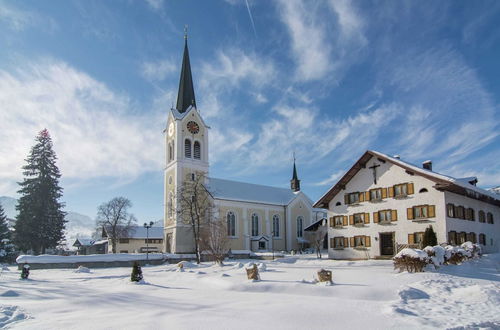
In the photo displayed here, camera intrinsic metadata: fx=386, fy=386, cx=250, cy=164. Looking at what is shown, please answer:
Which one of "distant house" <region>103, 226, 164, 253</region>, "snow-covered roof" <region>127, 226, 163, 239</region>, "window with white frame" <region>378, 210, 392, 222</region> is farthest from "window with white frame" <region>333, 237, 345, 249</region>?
"snow-covered roof" <region>127, 226, 163, 239</region>

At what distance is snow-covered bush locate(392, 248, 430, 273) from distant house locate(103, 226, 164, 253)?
51521 mm

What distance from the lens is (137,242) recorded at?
67.0 m

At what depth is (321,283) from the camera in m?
15.6

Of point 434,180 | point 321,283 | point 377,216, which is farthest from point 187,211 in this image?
point 321,283

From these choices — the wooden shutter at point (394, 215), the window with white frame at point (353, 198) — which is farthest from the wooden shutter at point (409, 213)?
the window with white frame at point (353, 198)

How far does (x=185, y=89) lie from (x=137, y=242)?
28.4 m

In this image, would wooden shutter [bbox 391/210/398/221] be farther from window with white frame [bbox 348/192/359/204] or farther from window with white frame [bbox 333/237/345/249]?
window with white frame [bbox 333/237/345/249]

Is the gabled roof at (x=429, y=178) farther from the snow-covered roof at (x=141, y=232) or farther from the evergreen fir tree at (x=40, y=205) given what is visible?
the snow-covered roof at (x=141, y=232)

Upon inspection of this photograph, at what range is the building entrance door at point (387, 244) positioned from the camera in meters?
29.4

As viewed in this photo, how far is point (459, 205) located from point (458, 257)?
790 centimetres

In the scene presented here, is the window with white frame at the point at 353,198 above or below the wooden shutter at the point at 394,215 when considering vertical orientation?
above

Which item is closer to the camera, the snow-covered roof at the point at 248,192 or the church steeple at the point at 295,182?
the snow-covered roof at the point at 248,192

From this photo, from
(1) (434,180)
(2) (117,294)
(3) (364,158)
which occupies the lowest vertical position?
(2) (117,294)

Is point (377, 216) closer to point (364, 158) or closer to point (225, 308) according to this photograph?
point (364, 158)
